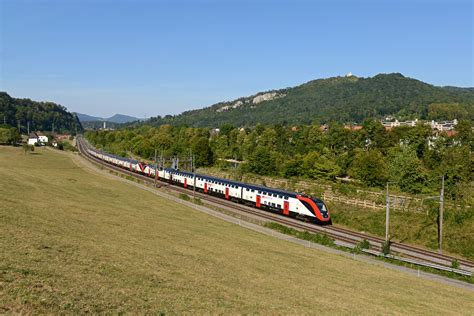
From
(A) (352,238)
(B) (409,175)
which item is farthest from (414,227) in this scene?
(B) (409,175)

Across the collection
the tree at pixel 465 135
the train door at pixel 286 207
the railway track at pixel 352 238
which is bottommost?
the railway track at pixel 352 238

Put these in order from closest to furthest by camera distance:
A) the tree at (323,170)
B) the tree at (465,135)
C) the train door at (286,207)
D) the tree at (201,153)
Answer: the train door at (286,207) → the tree at (323,170) → the tree at (465,135) → the tree at (201,153)

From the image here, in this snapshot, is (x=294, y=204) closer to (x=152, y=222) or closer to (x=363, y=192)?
(x=363, y=192)

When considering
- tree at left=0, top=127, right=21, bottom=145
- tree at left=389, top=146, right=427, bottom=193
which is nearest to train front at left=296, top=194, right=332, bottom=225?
tree at left=389, top=146, right=427, bottom=193

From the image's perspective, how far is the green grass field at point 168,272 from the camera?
46.6 feet

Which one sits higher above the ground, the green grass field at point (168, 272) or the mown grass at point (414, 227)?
the green grass field at point (168, 272)

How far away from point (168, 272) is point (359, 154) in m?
68.5

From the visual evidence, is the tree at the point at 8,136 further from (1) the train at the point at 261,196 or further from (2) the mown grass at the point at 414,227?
(2) the mown grass at the point at 414,227

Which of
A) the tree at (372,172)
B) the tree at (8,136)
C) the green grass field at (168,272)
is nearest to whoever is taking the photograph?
→ the green grass field at (168,272)

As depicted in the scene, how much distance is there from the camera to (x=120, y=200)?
4778 centimetres

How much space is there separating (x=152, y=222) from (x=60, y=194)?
14.5 m

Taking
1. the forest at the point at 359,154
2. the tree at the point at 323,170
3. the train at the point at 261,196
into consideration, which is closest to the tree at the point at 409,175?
the forest at the point at 359,154

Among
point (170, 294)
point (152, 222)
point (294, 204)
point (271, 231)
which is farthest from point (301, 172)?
point (170, 294)

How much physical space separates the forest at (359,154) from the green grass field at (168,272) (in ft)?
117
